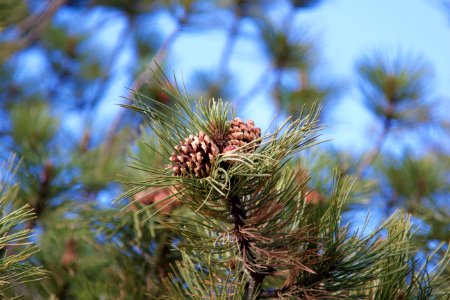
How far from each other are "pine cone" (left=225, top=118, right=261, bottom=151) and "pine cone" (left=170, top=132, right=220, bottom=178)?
20mm

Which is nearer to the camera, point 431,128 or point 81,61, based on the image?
point 431,128

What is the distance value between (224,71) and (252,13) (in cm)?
23

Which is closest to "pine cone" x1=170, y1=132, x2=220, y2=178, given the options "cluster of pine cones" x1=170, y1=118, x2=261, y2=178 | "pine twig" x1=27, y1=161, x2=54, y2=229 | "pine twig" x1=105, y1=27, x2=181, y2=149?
"cluster of pine cones" x1=170, y1=118, x2=261, y2=178

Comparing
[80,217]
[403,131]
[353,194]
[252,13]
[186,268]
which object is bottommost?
[186,268]

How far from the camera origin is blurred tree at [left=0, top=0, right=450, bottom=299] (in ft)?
3.17

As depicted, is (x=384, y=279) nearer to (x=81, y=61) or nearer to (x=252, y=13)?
(x=252, y=13)

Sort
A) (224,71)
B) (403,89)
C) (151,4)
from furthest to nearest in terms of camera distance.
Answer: (151,4) → (224,71) → (403,89)

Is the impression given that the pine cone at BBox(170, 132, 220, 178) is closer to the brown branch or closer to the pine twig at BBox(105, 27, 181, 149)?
the brown branch

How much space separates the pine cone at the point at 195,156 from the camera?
60cm

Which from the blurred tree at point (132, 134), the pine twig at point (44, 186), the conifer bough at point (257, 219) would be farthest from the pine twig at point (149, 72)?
the conifer bough at point (257, 219)

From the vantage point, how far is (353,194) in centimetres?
104

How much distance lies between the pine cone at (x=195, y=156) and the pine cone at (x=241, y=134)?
0.02m

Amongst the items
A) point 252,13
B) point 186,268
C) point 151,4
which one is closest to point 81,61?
point 151,4

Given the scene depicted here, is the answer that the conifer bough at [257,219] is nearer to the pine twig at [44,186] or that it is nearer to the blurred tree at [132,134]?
the blurred tree at [132,134]
